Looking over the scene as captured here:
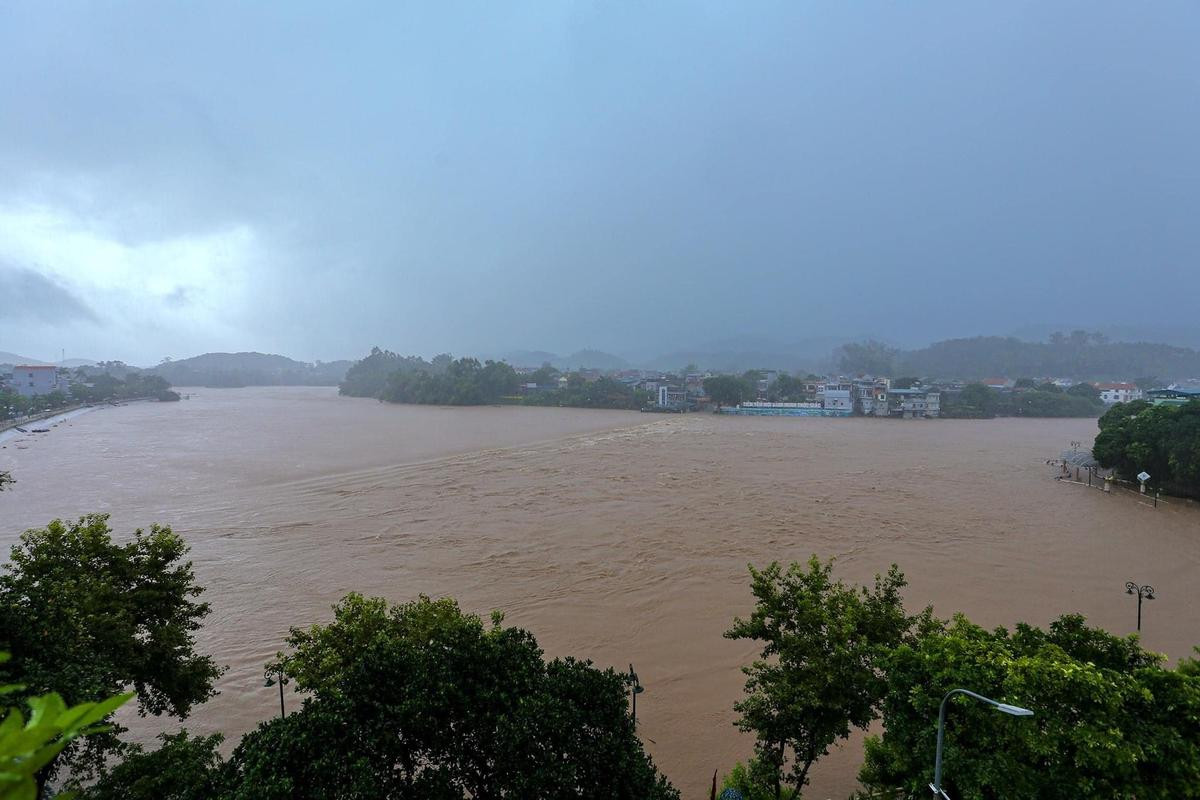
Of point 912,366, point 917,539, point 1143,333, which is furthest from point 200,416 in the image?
point 1143,333

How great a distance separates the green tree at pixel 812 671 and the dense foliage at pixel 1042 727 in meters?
0.48

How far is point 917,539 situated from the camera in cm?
1648

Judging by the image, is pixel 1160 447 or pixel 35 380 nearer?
pixel 1160 447

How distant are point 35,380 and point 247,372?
59.2 m

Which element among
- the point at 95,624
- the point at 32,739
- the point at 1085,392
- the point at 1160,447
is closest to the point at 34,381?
the point at 95,624

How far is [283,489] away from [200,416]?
33900 millimetres

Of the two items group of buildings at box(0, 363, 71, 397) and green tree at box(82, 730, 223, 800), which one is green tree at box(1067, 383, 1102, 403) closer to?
green tree at box(82, 730, 223, 800)

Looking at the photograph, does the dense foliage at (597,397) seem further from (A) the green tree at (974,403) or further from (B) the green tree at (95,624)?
(B) the green tree at (95,624)

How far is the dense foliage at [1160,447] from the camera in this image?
20.2 m

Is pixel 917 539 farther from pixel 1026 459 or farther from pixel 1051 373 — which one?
pixel 1051 373

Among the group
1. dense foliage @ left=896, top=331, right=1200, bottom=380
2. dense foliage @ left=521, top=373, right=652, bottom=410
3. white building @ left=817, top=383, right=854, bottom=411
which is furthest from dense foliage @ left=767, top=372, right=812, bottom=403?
dense foliage @ left=896, top=331, right=1200, bottom=380

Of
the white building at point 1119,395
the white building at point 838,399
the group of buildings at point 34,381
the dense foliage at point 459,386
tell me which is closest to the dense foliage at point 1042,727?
the white building at point 838,399

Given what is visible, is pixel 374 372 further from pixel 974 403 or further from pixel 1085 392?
pixel 1085 392

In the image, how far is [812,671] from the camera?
621 cm
